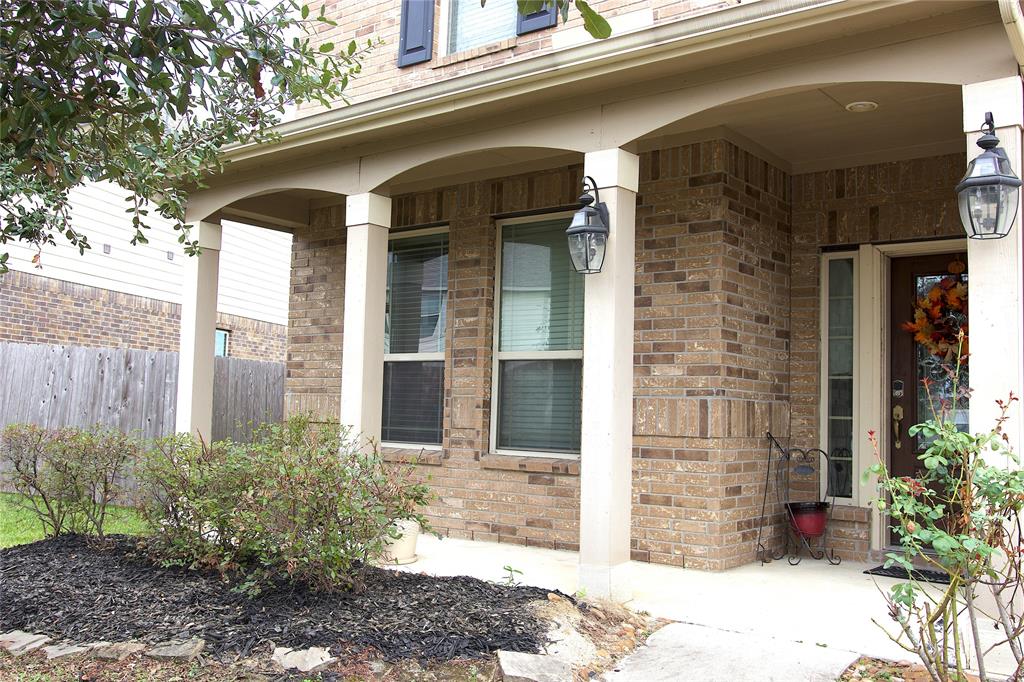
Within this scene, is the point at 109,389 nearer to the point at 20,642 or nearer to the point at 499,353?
the point at 499,353

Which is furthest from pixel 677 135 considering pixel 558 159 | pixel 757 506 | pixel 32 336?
pixel 32 336

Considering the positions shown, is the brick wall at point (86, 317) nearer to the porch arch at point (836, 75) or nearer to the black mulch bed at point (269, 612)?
the black mulch bed at point (269, 612)

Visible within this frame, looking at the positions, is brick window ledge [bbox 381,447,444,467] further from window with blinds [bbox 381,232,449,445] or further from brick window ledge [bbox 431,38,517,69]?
brick window ledge [bbox 431,38,517,69]

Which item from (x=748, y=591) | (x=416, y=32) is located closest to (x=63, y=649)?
(x=748, y=591)

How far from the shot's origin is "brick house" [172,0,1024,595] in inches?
184

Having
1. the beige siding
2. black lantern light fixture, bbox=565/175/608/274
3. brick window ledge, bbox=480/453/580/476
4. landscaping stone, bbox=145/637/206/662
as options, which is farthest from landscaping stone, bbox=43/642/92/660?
the beige siding

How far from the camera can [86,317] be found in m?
14.1

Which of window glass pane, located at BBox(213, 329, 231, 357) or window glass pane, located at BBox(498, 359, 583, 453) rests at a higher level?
window glass pane, located at BBox(213, 329, 231, 357)

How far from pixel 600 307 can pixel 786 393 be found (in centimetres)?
228

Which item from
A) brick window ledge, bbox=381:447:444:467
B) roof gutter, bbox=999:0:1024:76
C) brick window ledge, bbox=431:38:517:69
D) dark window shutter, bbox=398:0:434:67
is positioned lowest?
brick window ledge, bbox=381:447:444:467

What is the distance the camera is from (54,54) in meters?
3.53

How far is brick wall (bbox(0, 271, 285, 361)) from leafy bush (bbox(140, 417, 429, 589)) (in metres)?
8.43

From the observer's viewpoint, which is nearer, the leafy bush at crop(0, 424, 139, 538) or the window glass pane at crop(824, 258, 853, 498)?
the leafy bush at crop(0, 424, 139, 538)

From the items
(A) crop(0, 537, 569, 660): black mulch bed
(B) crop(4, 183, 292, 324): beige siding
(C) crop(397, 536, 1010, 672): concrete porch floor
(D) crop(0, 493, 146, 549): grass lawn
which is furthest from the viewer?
(B) crop(4, 183, 292, 324): beige siding
